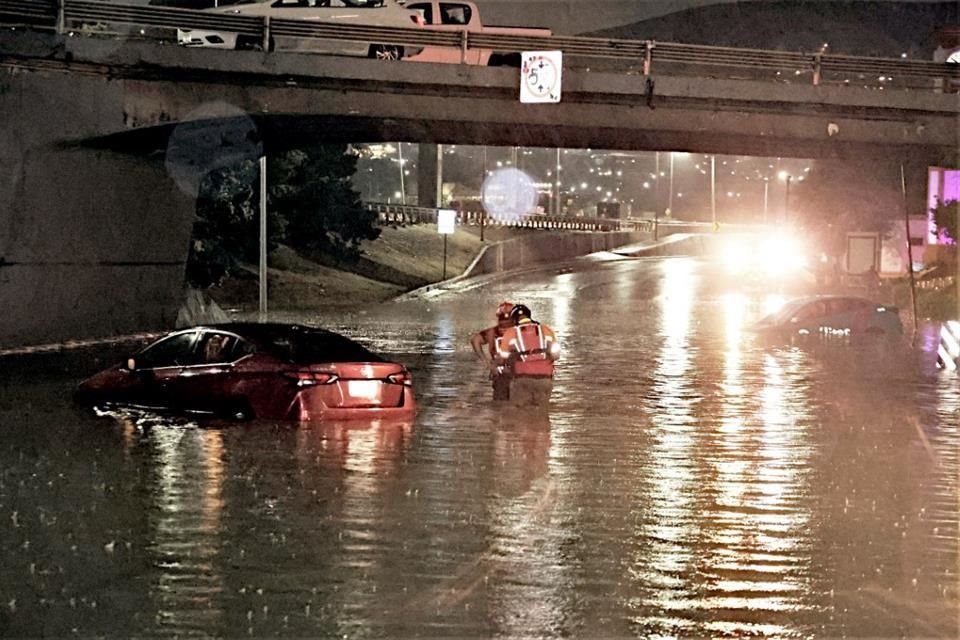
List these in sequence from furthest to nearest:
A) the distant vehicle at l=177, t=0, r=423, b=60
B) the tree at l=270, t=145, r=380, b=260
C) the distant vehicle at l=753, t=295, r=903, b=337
→ 1. the tree at l=270, t=145, r=380, b=260
2. the distant vehicle at l=753, t=295, r=903, b=337
3. the distant vehicle at l=177, t=0, r=423, b=60

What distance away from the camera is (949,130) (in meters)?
31.0

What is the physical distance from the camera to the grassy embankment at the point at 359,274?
5181cm

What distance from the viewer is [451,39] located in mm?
28172

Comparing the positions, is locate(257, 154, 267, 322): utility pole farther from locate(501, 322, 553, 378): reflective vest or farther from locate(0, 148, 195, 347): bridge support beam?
locate(501, 322, 553, 378): reflective vest

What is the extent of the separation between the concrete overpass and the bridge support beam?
0.04 metres

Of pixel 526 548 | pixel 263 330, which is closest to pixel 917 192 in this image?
pixel 263 330

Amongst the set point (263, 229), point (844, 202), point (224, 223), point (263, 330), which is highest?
point (844, 202)

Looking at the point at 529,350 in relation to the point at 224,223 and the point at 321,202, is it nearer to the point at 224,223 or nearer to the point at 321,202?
the point at 224,223

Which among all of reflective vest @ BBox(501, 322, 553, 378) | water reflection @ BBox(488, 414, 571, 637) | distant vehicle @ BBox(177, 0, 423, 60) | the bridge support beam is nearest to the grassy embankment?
the bridge support beam

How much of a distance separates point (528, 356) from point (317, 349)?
2531 millimetres

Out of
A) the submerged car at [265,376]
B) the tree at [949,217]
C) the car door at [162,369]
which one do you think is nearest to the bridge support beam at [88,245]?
the car door at [162,369]

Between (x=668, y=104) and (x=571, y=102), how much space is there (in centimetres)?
195

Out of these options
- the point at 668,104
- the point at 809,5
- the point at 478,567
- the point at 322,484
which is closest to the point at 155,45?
the point at 668,104

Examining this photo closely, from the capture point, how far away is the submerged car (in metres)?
16.7
